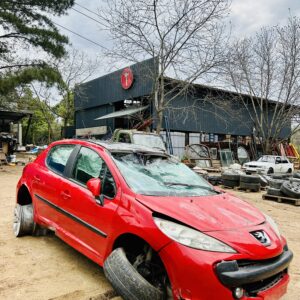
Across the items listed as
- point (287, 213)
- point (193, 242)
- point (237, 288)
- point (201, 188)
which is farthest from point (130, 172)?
point (287, 213)

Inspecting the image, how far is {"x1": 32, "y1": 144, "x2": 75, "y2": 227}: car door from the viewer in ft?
13.6

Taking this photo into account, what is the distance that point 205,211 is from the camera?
296 cm

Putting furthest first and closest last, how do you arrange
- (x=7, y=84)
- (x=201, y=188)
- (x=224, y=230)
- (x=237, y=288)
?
(x=7, y=84) < (x=201, y=188) < (x=224, y=230) < (x=237, y=288)

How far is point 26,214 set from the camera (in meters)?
4.78

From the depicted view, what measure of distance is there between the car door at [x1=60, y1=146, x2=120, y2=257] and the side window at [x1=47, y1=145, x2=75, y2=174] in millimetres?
309

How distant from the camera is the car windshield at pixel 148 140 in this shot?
13.2 m

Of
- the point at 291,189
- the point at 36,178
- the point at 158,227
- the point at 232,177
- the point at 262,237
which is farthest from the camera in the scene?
the point at 232,177

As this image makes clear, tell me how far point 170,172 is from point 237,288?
176 centimetres

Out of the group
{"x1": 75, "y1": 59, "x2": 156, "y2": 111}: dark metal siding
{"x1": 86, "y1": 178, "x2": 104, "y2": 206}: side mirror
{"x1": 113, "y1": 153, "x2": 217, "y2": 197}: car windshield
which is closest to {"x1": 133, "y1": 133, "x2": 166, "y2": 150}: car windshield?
{"x1": 75, "y1": 59, "x2": 156, "y2": 111}: dark metal siding

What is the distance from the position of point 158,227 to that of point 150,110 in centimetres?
1977

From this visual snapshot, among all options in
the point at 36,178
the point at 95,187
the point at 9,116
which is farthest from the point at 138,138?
the point at 9,116

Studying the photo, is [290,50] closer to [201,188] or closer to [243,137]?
[243,137]

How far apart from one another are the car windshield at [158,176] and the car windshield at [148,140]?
8.89 meters

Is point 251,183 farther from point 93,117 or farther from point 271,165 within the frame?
point 93,117
